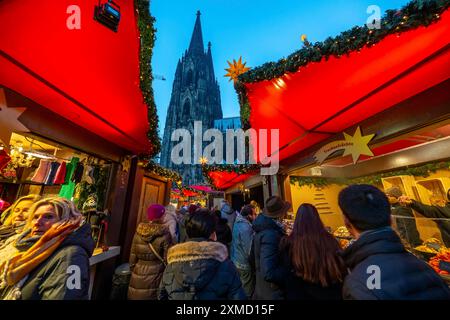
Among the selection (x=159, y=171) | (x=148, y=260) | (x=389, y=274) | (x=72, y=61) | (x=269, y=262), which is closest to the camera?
(x=389, y=274)

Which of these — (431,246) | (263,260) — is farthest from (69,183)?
(431,246)

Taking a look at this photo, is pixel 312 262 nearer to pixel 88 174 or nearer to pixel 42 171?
pixel 88 174

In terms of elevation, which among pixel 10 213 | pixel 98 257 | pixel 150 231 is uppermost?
pixel 10 213

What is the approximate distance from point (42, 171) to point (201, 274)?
3.30 m

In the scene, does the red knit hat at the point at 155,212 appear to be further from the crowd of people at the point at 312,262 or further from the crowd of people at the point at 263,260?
the crowd of people at the point at 263,260

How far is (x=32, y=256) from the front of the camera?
3.68 feet

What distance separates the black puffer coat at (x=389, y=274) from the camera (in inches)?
29.4

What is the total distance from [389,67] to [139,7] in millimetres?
2870

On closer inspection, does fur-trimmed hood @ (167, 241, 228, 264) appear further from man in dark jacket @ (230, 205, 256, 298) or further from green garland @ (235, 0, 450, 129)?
green garland @ (235, 0, 450, 129)

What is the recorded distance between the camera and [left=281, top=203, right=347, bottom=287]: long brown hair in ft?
4.18

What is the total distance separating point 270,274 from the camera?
1.56 meters

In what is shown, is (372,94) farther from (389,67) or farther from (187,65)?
(187,65)

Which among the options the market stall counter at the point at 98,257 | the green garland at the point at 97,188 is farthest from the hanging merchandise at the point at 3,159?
the market stall counter at the point at 98,257
